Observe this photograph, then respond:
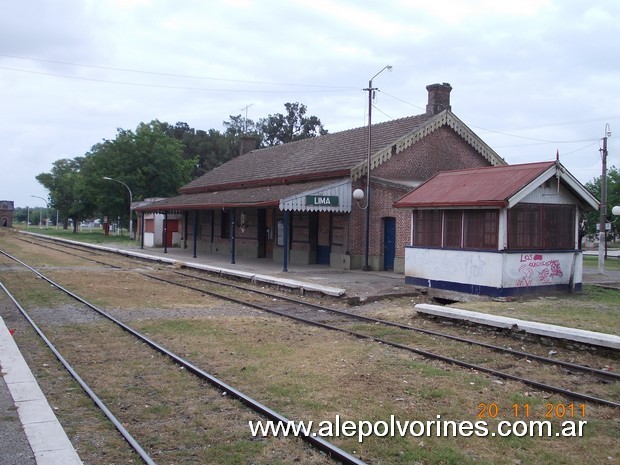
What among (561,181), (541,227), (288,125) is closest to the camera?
(541,227)

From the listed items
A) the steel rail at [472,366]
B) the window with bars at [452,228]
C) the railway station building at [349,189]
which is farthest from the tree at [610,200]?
the steel rail at [472,366]

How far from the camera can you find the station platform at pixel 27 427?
501 cm

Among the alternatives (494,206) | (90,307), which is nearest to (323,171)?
(494,206)

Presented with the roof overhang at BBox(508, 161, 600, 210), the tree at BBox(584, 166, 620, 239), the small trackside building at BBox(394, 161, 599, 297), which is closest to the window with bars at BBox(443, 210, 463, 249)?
the small trackside building at BBox(394, 161, 599, 297)

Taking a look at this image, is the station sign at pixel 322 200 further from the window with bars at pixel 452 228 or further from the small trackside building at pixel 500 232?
the window with bars at pixel 452 228

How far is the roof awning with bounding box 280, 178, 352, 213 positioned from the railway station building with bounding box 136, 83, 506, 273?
4 centimetres

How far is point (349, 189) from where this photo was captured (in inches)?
938

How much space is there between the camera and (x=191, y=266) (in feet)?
82.9

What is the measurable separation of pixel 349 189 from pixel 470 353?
1489 centimetres

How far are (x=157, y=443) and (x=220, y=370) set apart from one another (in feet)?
8.60

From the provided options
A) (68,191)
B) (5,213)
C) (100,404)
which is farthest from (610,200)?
(5,213)

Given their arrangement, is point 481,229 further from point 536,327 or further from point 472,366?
point 472,366

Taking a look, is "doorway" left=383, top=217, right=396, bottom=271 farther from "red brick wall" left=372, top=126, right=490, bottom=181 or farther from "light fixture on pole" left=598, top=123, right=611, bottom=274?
"light fixture on pole" left=598, top=123, right=611, bottom=274

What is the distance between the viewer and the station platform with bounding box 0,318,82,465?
16.4 ft
